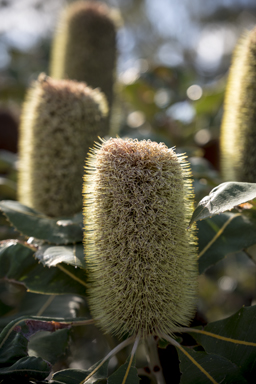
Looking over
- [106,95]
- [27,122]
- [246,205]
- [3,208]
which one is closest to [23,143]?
[27,122]

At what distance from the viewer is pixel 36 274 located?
115 cm

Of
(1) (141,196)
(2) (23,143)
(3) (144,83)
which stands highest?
(3) (144,83)

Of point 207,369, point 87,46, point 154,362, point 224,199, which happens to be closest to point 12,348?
point 154,362

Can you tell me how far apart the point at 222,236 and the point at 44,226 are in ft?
2.13

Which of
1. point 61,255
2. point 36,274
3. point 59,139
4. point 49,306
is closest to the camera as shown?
point 61,255

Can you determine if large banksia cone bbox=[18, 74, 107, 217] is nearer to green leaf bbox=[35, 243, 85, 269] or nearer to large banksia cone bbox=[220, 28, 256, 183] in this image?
green leaf bbox=[35, 243, 85, 269]

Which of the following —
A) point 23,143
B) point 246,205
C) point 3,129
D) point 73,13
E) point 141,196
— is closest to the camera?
point 141,196

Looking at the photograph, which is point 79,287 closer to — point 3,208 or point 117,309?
point 117,309

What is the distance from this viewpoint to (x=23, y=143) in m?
1.61

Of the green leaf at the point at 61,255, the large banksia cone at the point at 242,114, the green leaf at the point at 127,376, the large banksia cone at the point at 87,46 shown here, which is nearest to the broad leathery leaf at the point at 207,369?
the green leaf at the point at 127,376

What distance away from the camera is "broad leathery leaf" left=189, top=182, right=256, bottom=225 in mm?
838

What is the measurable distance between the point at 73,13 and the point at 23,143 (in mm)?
1065

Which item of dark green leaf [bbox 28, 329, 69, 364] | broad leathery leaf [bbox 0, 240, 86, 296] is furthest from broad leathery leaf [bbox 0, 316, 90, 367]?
broad leathery leaf [bbox 0, 240, 86, 296]

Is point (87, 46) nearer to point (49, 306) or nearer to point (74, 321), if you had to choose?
point (49, 306)
